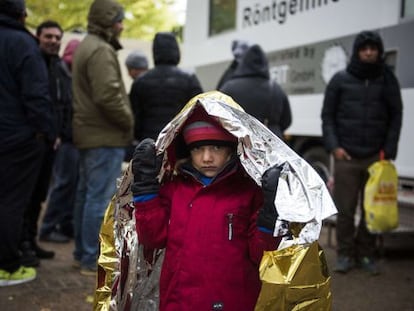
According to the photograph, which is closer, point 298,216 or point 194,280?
point 298,216

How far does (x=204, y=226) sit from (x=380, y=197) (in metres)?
3.07

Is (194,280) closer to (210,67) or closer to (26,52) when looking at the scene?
(26,52)

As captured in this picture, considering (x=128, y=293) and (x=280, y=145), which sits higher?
(x=280, y=145)

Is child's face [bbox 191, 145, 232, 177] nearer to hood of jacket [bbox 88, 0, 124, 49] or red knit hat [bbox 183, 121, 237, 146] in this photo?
red knit hat [bbox 183, 121, 237, 146]

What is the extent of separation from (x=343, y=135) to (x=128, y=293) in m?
3.15

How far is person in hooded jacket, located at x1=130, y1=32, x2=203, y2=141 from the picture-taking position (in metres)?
4.68

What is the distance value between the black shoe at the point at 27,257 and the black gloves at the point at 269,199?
319cm

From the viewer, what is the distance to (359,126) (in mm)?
4965

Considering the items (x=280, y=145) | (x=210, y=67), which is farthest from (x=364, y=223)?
(x=210, y=67)

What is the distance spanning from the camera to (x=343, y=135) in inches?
199

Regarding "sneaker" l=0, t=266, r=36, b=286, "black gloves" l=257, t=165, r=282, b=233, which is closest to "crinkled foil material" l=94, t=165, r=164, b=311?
"black gloves" l=257, t=165, r=282, b=233

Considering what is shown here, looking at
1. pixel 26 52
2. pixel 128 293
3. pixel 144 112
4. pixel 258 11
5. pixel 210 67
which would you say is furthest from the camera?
pixel 210 67

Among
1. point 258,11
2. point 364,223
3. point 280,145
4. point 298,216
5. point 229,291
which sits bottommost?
point 364,223

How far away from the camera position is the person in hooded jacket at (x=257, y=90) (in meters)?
4.70
